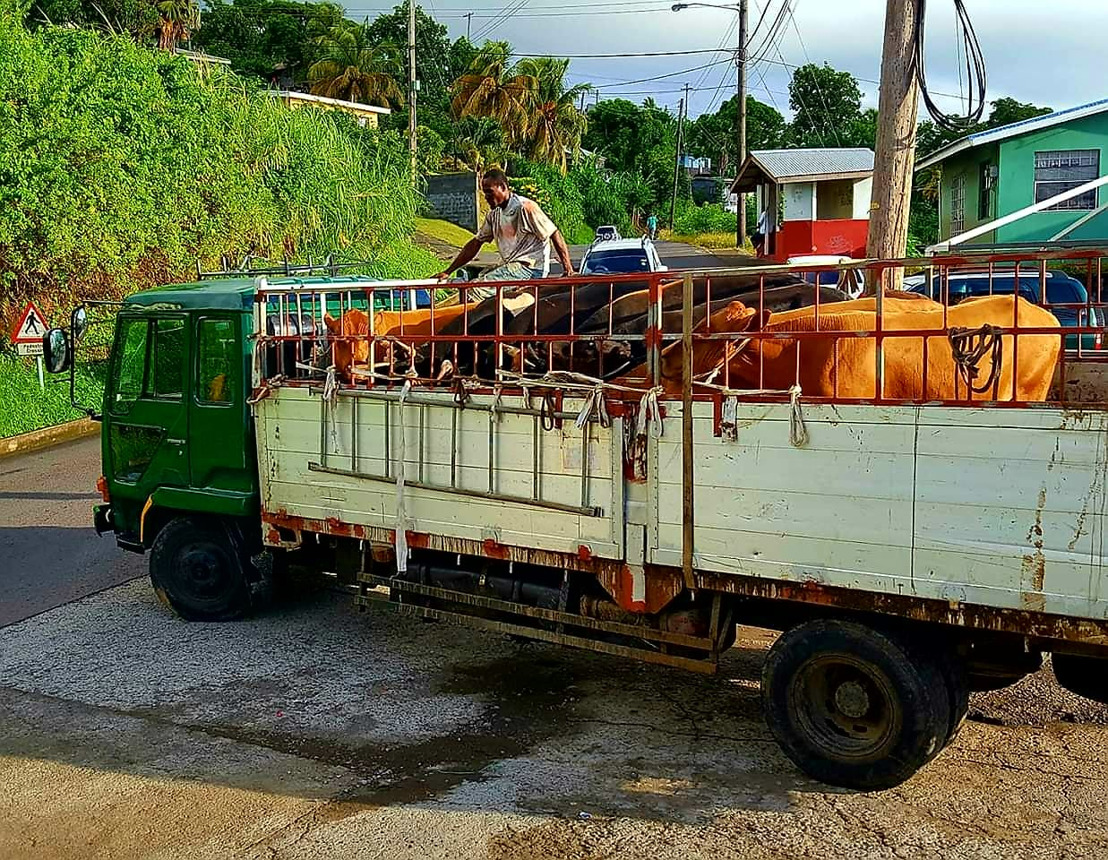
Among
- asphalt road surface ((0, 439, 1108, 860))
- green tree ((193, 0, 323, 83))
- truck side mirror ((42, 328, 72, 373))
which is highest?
green tree ((193, 0, 323, 83))

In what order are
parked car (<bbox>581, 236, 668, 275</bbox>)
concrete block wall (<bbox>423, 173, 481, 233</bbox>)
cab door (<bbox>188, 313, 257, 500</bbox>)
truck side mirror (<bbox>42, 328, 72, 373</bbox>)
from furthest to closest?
concrete block wall (<bbox>423, 173, 481, 233</bbox>)
parked car (<bbox>581, 236, 668, 275</bbox>)
truck side mirror (<bbox>42, 328, 72, 373</bbox>)
cab door (<bbox>188, 313, 257, 500</bbox>)

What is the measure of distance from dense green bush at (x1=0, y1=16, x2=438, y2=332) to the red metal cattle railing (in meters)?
10.7

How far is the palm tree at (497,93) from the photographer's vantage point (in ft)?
174

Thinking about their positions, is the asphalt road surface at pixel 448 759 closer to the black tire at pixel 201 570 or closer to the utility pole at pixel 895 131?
the black tire at pixel 201 570

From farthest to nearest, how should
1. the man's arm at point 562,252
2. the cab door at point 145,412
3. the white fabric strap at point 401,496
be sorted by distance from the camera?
the man's arm at point 562,252 → the cab door at point 145,412 → the white fabric strap at point 401,496

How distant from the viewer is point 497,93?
5331 centimetres

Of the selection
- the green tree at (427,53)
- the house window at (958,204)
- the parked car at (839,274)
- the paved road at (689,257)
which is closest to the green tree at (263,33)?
the green tree at (427,53)

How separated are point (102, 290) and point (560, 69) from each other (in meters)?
43.1

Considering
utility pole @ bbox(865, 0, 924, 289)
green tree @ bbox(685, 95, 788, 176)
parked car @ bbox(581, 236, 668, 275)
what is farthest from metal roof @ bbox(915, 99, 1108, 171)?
green tree @ bbox(685, 95, 788, 176)

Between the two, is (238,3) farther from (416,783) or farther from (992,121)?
(416,783)

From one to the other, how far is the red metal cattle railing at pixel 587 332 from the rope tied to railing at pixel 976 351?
0.04 m

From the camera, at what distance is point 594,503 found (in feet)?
18.3

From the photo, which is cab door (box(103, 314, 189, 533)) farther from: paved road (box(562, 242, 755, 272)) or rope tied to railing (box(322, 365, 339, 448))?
paved road (box(562, 242, 755, 272))

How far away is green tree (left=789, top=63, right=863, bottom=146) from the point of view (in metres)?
68.9
